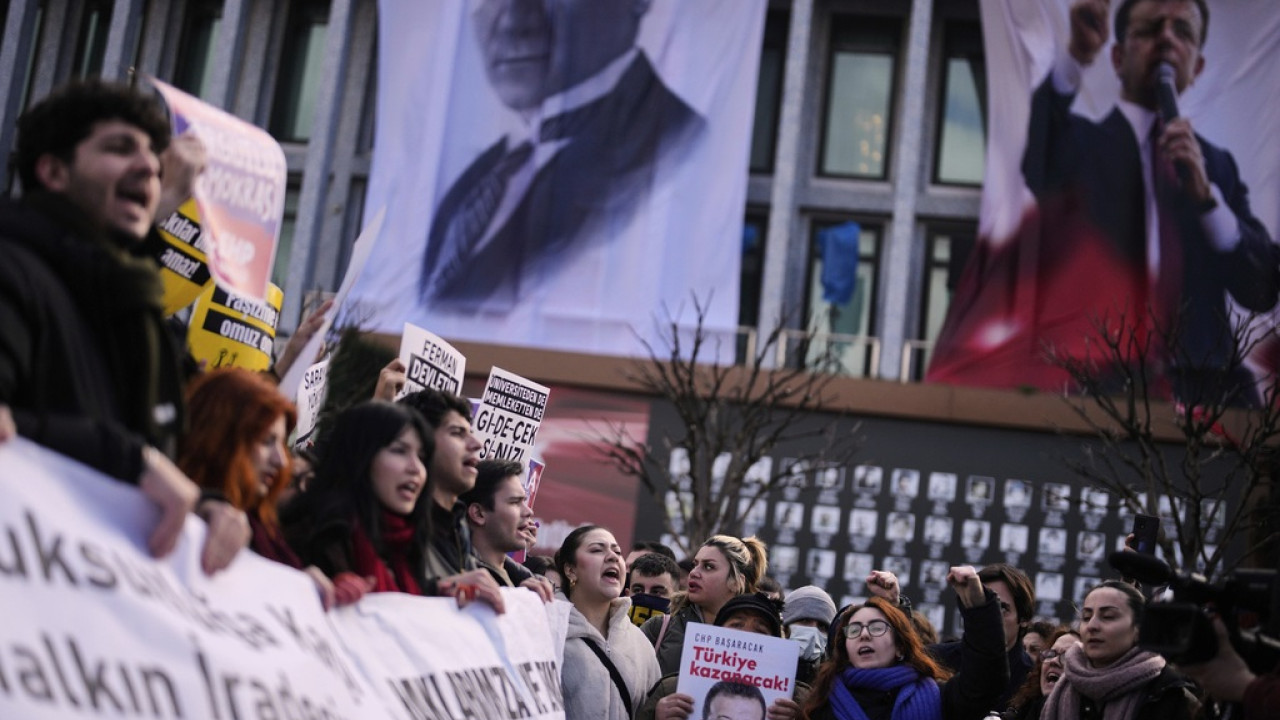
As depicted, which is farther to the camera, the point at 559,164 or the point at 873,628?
the point at 559,164

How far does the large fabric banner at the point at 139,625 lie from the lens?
289 centimetres

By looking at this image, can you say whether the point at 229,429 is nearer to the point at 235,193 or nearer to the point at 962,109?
the point at 235,193

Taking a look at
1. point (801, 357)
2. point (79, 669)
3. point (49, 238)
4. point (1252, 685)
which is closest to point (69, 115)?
point (49, 238)

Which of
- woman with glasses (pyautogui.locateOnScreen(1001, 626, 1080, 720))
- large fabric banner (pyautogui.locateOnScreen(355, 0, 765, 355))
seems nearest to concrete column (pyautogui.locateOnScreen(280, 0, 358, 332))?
large fabric banner (pyautogui.locateOnScreen(355, 0, 765, 355))

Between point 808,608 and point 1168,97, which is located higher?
point 1168,97

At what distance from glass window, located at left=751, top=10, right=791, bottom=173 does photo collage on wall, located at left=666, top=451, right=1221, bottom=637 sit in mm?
6885

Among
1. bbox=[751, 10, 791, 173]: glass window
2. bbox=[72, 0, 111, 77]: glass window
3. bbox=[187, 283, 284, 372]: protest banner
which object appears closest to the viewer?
bbox=[187, 283, 284, 372]: protest banner

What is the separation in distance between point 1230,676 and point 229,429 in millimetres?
2817

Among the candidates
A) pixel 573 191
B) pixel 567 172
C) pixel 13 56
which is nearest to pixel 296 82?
pixel 13 56

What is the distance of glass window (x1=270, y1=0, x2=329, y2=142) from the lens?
30.9 m

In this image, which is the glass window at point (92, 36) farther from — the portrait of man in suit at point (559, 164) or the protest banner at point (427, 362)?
the protest banner at point (427, 362)

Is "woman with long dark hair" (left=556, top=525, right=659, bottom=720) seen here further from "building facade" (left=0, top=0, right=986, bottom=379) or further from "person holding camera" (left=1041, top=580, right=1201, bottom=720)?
"building facade" (left=0, top=0, right=986, bottom=379)

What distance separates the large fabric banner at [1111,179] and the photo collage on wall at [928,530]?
6.27ft

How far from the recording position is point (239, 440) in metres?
3.77
